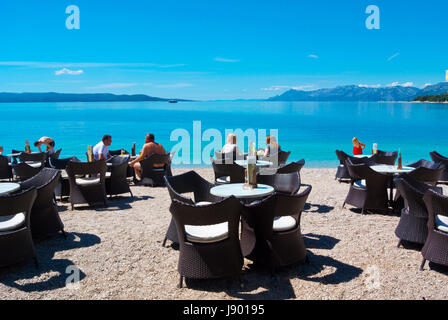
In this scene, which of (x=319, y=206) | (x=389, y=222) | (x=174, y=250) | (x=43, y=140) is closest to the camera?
(x=174, y=250)

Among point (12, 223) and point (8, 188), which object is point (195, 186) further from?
→ point (8, 188)

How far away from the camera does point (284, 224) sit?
12.6 feet

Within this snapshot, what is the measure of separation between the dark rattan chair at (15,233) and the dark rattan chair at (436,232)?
4.04 meters

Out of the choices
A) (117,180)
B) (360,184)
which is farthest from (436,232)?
(117,180)

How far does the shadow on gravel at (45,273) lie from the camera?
3445 millimetres

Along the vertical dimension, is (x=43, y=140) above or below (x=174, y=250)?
above

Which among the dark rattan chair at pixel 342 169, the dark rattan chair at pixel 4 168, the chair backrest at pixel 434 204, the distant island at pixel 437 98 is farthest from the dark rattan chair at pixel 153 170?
the distant island at pixel 437 98

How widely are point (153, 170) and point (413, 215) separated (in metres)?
5.92

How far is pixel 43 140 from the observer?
9.77 m
